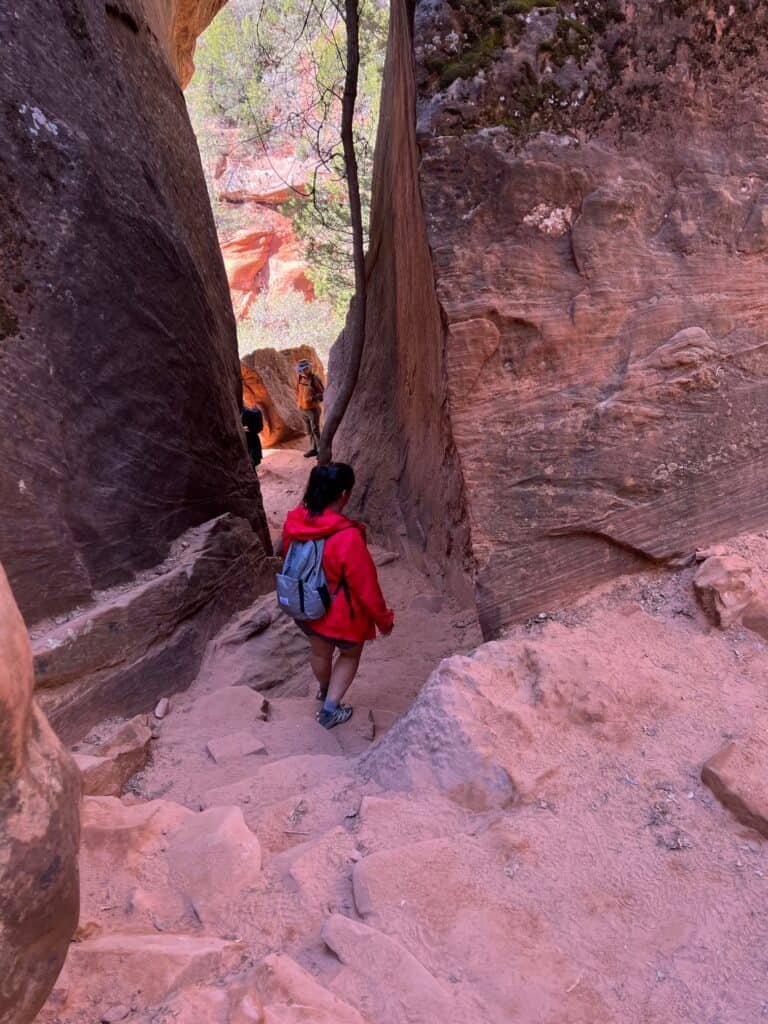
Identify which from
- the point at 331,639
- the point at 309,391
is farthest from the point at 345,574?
Answer: the point at 309,391

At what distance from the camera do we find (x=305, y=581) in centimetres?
318

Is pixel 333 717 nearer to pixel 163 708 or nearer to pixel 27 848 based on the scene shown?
pixel 163 708

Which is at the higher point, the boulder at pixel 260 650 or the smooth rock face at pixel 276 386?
the smooth rock face at pixel 276 386

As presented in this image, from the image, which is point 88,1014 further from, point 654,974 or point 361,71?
point 361,71

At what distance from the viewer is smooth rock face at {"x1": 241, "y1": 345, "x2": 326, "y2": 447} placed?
1162 cm

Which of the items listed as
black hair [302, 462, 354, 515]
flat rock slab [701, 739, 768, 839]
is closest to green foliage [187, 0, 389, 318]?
black hair [302, 462, 354, 515]

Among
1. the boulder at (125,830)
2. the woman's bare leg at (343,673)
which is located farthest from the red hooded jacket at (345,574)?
the boulder at (125,830)

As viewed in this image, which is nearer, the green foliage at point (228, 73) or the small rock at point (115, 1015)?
the small rock at point (115, 1015)

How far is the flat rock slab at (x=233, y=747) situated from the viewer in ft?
9.72

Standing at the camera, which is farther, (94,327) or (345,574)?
(94,327)

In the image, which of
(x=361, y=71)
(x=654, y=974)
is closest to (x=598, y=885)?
(x=654, y=974)

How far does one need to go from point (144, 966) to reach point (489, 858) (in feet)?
2.69

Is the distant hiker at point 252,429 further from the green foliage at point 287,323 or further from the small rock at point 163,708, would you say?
the green foliage at point 287,323

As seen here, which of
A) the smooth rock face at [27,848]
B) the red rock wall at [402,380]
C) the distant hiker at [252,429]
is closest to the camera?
the smooth rock face at [27,848]
